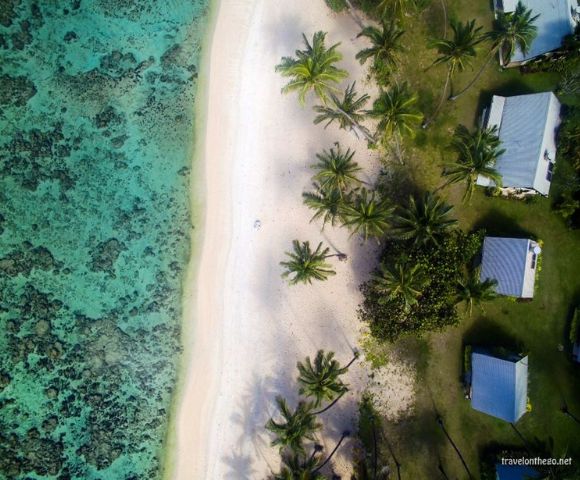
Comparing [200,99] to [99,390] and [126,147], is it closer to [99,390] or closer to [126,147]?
[126,147]

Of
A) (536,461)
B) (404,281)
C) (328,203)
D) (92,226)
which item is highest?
(328,203)

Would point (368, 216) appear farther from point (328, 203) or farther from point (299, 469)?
point (299, 469)

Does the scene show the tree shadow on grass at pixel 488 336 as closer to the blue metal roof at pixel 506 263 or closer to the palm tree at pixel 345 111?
the blue metal roof at pixel 506 263

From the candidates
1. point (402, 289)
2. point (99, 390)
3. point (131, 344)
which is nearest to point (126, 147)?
point (131, 344)

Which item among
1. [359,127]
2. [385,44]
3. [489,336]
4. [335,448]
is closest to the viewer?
[385,44]

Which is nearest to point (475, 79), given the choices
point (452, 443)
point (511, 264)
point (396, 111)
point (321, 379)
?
point (396, 111)

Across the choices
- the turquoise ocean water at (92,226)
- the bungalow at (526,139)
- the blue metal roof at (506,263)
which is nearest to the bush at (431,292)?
the blue metal roof at (506,263)
